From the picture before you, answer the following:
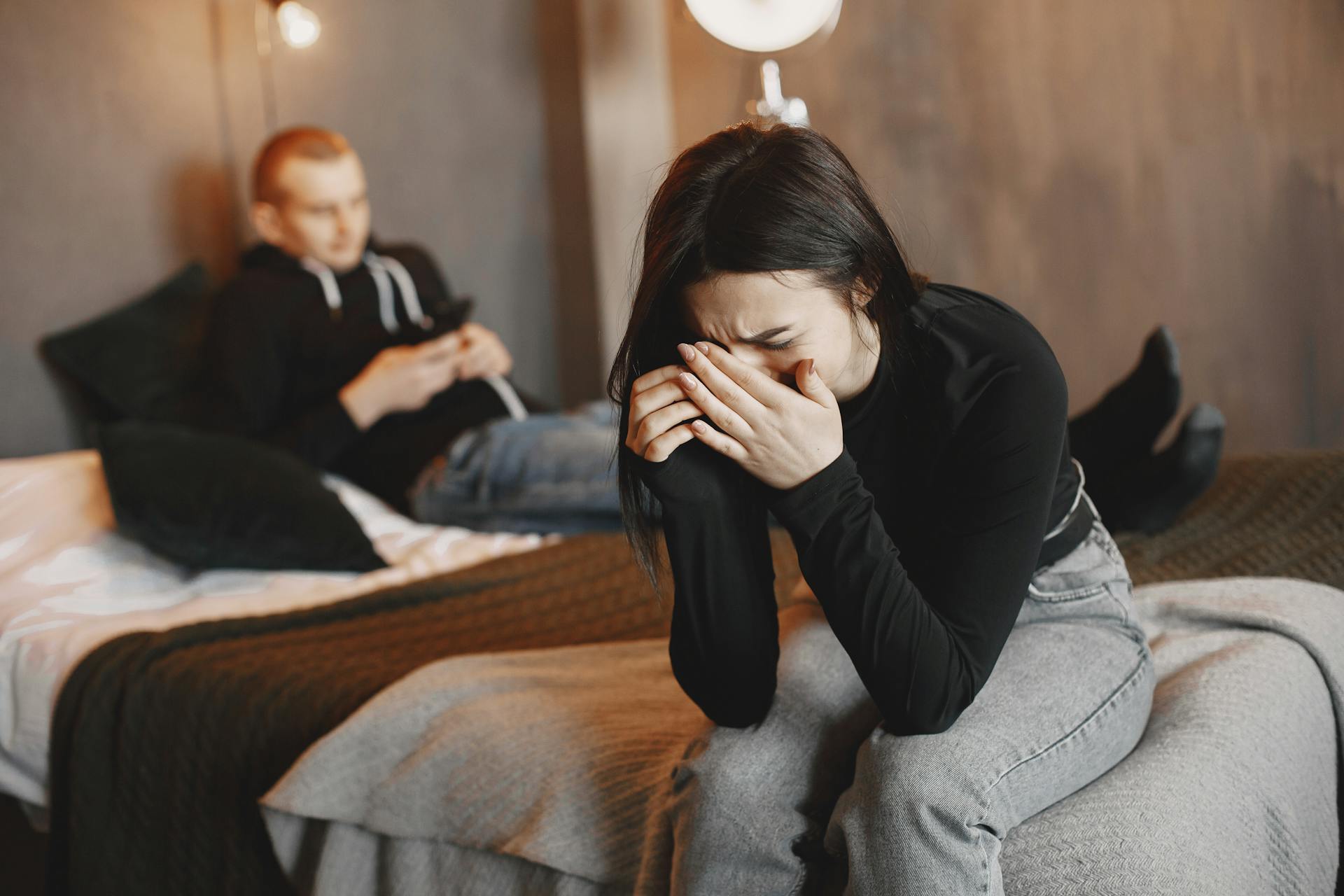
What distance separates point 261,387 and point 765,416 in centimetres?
157

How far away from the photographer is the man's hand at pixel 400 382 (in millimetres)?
2084

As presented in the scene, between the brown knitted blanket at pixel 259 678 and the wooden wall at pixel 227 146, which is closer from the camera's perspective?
the brown knitted blanket at pixel 259 678

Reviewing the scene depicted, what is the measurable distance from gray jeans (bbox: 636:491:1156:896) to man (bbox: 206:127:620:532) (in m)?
1.00

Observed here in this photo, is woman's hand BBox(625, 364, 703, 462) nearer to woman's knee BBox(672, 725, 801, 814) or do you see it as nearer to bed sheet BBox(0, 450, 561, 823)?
woman's knee BBox(672, 725, 801, 814)

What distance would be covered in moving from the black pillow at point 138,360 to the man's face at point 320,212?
26cm

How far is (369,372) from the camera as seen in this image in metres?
2.12

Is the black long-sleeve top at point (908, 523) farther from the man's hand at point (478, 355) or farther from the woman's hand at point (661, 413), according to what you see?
the man's hand at point (478, 355)

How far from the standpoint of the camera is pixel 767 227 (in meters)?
0.85

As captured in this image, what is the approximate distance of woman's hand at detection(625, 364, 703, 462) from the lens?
0.89 meters

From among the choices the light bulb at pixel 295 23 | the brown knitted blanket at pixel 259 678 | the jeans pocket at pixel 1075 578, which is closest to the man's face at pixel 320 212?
the light bulb at pixel 295 23

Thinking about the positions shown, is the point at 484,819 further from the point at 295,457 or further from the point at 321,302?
the point at 321,302

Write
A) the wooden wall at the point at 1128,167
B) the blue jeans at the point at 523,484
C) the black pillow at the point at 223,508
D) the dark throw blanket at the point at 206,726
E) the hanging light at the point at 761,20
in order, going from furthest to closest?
the wooden wall at the point at 1128,167 < the hanging light at the point at 761,20 < the blue jeans at the point at 523,484 < the black pillow at the point at 223,508 < the dark throw blanket at the point at 206,726

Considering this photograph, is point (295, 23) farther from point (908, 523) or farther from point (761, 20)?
point (908, 523)

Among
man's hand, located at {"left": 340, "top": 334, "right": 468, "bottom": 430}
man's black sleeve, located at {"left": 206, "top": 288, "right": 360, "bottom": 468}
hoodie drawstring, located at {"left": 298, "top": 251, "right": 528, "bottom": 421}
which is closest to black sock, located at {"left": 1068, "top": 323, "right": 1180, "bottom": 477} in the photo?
hoodie drawstring, located at {"left": 298, "top": 251, "right": 528, "bottom": 421}
